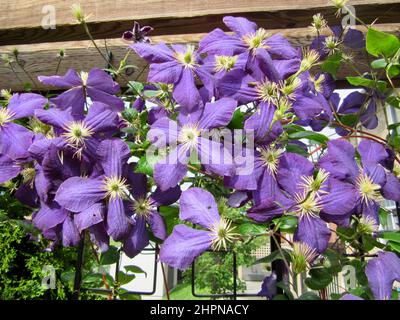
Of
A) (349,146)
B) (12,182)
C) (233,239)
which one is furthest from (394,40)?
(12,182)

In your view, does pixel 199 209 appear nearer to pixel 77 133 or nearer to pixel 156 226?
pixel 156 226

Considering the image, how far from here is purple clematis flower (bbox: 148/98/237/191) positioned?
57 cm

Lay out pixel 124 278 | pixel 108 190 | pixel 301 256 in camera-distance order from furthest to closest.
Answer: pixel 124 278 < pixel 108 190 < pixel 301 256

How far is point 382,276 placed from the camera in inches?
21.1

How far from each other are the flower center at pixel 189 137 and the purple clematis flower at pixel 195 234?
0.23 feet

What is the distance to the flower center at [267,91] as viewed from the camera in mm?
623

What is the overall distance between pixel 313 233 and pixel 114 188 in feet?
1.01

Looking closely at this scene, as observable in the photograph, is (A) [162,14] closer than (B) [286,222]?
No

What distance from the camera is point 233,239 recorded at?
544mm

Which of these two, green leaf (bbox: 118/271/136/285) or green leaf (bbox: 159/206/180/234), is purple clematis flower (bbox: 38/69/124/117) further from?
green leaf (bbox: 118/271/136/285)

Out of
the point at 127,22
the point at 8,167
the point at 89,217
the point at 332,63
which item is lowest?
the point at 89,217

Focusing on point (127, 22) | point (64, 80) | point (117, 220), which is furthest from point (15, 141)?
point (127, 22)

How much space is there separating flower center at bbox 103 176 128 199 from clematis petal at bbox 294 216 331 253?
274mm

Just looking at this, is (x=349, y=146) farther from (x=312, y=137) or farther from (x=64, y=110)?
(x=64, y=110)
